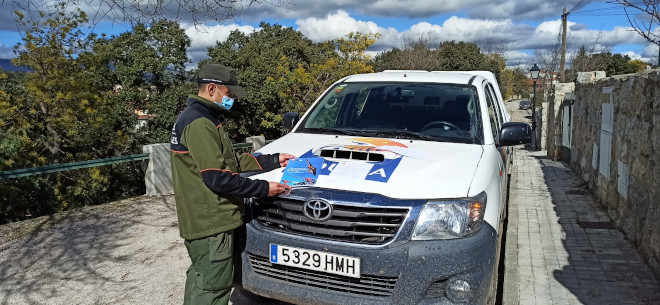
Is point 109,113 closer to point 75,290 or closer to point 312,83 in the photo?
point 312,83

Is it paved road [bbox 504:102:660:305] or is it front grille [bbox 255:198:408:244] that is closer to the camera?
front grille [bbox 255:198:408:244]

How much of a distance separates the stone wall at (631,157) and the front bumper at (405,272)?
2.66 meters

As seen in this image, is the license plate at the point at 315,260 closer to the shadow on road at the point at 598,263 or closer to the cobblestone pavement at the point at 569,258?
the cobblestone pavement at the point at 569,258

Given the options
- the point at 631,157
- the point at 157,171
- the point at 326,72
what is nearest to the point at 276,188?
the point at 631,157

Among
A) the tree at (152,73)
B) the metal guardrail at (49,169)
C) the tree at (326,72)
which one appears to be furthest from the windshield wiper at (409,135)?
the tree at (152,73)

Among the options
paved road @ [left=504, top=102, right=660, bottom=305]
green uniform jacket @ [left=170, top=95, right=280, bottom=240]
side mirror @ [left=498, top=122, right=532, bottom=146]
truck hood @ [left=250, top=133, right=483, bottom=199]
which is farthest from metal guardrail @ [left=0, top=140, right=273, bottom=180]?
paved road @ [left=504, top=102, right=660, bottom=305]

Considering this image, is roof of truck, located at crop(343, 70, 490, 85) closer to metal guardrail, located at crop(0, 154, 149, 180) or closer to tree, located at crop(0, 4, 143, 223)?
metal guardrail, located at crop(0, 154, 149, 180)

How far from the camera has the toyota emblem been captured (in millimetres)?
2916

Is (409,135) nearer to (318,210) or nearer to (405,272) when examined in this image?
(318,210)

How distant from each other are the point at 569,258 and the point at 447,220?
303 cm

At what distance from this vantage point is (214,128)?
9.38ft

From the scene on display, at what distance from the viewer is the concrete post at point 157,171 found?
7.89 m

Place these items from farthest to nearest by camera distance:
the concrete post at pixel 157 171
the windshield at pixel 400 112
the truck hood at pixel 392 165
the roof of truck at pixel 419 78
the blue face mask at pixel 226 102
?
the concrete post at pixel 157 171, the roof of truck at pixel 419 78, the windshield at pixel 400 112, the blue face mask at pixel 226 102, the truck hood at pixel 392 165

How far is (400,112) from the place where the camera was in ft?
14.3
